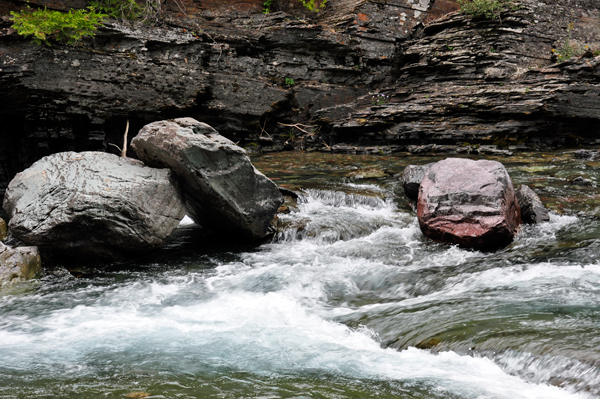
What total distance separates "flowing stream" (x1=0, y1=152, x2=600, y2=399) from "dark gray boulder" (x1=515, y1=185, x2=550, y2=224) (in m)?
0.23

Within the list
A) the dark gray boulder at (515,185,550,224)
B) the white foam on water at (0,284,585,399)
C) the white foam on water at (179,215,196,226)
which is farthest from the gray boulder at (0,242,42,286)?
the dark gray boulder at (515,185,550,224)

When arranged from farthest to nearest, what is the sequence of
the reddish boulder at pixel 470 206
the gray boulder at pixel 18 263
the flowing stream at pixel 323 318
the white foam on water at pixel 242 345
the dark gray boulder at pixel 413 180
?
the dark gray boulder at pixel 413 180
the reddish boulder at pixel 470 206
the gray boulder at pixel 18 263
the white foam on water at pixel 242 345
the flowing stream at pixel 323 318

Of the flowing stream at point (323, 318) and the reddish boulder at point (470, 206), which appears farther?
the reddish boulder at point (470, 206)

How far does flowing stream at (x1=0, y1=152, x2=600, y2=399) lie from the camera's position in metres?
2.64

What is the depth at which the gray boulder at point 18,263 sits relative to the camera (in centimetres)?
471

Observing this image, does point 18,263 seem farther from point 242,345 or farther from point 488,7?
point 488,7

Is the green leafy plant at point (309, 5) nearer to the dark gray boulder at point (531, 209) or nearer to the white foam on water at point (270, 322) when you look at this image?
the dark gray boulder at point (531, 209)

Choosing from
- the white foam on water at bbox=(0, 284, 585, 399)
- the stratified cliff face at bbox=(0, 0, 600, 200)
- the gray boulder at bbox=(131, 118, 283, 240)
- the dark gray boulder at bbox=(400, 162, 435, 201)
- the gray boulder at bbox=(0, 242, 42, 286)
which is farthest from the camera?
the stratified cliff face at bbox=(0, 0, 600, 200)

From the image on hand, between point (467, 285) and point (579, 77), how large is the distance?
10.5m

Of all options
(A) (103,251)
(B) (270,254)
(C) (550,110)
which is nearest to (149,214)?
(A) (103,251)

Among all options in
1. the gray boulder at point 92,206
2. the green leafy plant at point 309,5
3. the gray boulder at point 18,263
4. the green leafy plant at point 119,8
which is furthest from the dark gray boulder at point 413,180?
the green leafy plant at point 309,5

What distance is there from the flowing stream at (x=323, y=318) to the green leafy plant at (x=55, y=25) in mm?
6531

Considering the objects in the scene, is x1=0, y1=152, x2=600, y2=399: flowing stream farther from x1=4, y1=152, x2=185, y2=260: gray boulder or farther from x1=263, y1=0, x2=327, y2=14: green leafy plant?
x1=263, y1=0, x2=327, y2=14: green leafy plant

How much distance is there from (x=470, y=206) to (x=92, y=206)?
4447 millimetres
